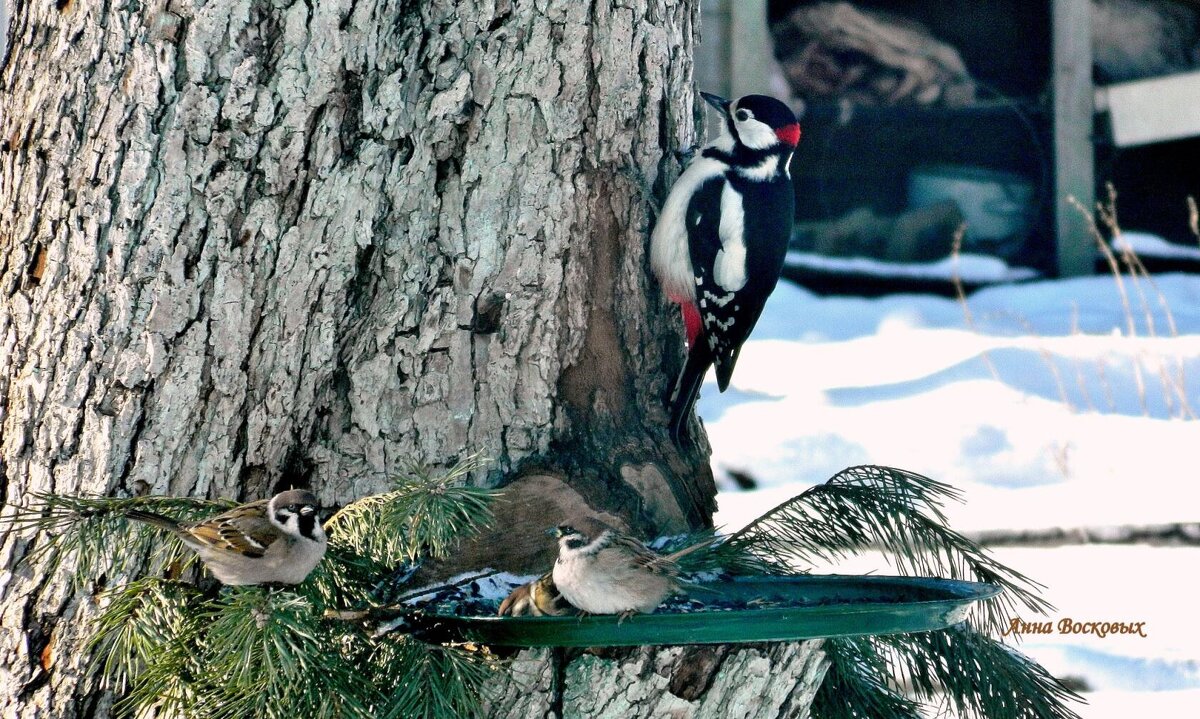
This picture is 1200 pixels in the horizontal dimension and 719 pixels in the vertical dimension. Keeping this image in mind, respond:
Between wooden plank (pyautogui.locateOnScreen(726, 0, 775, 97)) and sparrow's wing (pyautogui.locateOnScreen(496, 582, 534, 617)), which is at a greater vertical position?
wooden plank (pyautogui.locateOnScreen(726, 0, 775, 97))

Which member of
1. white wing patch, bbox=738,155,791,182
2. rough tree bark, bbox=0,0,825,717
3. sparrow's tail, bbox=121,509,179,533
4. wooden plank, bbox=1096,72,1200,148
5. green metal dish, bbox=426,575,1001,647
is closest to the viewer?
green metal dish, bbox=426,575,1001,647

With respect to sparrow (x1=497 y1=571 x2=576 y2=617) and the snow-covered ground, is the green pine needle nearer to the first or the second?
sparrow (x1=497 y1=571 x2=576 y2=617)

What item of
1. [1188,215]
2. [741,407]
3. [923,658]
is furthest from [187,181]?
[1188,215]

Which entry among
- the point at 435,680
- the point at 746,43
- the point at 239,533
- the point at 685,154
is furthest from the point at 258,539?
the point at 746,43

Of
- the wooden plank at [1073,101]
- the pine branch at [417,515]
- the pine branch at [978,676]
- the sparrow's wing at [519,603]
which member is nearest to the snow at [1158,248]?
the wooden plank at [1073,101]

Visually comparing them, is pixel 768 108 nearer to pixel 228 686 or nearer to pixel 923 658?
pixel 923 658

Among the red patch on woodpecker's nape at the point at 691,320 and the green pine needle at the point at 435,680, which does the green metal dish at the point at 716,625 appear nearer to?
the green pine needle at the point at 435,680

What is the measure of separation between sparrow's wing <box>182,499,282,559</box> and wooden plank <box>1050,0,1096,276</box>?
249 inches

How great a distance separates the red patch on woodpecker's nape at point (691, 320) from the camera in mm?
2436

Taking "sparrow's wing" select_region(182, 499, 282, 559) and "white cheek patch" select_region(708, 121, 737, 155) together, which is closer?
"sparrow's wing" select_region(182, 499, 282, 559)

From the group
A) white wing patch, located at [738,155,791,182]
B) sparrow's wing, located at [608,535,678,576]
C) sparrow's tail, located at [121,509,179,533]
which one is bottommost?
sparrow's wing, located at [608,535,678,576]

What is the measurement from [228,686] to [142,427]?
1.75 ft

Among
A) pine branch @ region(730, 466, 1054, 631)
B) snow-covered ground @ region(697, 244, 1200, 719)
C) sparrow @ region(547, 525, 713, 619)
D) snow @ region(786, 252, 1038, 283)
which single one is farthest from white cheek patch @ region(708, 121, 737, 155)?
snow @ region(786, 252, 1038, 283)

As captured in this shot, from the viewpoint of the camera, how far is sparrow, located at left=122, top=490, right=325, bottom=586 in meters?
1.77
